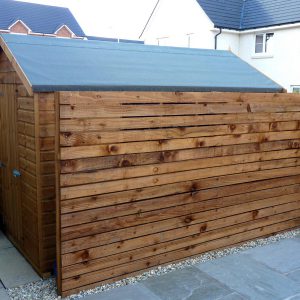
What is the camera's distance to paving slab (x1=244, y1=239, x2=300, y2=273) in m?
4.38

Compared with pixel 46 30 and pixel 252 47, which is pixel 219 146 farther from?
pixel 46 30

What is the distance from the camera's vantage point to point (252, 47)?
734 inches

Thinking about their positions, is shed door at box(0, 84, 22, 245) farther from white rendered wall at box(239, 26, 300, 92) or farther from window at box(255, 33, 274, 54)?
window at box(255, 33, 274, 54)

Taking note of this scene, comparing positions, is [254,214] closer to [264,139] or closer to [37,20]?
[264,139]

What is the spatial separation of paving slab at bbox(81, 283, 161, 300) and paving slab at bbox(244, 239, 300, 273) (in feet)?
4.93

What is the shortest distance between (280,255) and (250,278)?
78 cm

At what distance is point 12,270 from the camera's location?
13.8 ft

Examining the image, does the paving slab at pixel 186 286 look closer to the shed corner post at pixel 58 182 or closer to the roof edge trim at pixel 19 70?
the shed corner post at pixel 58 182

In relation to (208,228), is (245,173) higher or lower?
higher

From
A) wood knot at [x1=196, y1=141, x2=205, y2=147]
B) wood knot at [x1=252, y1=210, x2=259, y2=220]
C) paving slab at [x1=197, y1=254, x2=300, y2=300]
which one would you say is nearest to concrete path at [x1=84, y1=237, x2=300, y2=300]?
paving slab at [x1=197, y1=254, x2=300, y2=300]

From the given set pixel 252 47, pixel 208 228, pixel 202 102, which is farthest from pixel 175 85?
pixel 252 47

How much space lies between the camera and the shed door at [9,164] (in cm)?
447

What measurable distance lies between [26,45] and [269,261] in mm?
3651

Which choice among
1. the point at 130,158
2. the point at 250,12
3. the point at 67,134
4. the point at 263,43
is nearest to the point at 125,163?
the point at 130,158
